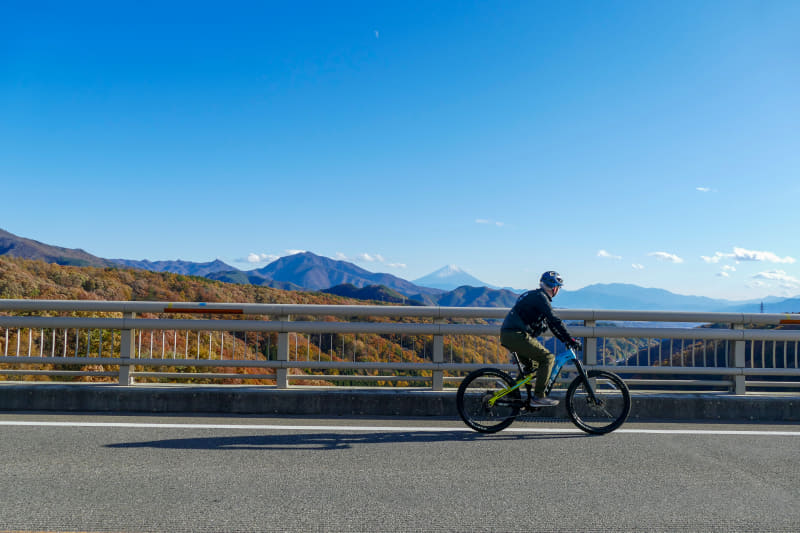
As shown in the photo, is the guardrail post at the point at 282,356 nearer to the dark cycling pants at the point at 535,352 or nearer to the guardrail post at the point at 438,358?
the guardrail post at the point at 438,358

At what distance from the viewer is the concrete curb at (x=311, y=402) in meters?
7.67

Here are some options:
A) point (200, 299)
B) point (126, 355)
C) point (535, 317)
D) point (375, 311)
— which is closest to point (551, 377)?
point (535, 317)

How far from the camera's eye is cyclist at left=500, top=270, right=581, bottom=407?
676 cm

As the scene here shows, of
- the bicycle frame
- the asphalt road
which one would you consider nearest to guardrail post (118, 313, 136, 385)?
the asphalt road

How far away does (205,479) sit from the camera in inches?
189

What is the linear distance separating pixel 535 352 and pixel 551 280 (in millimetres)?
840

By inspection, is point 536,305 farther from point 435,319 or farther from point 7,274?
point 7,274

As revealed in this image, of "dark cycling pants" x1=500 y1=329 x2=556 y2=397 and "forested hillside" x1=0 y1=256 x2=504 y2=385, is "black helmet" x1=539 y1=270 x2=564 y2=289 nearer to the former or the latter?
"dark cycling pants" x1=500 y1=329 x2=556 y2=397

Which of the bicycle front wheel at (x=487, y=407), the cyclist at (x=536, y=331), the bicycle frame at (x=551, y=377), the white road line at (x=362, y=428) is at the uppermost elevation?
the cyclist at (x=536, y=331)

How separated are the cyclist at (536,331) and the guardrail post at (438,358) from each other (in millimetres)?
1296

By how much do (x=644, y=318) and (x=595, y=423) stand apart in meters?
1.70

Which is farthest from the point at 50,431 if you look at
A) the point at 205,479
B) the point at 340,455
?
the point at 340,455

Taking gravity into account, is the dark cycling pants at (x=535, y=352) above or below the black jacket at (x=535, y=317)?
below

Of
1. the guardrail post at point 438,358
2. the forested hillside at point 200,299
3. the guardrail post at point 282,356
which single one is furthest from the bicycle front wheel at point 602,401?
the guardrail post at point 282,356
